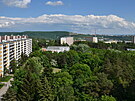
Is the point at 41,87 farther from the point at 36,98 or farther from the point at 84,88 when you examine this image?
the point at 84,88

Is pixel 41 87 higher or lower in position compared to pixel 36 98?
higher

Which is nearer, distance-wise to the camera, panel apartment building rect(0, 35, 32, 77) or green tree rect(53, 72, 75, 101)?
green tree rect(53, 72, 75, 101)

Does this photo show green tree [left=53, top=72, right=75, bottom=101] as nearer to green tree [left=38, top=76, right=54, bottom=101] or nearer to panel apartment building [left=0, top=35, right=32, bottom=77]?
green tree [left=38, top=76, right=54, bottom=101]

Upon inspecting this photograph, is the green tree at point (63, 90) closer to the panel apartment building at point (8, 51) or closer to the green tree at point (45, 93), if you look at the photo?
the green tree at point (45, 93)

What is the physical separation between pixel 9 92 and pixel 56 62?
33023mm

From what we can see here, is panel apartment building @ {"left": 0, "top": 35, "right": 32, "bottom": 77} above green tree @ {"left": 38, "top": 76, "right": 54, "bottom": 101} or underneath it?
above

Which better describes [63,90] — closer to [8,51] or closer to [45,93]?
[45,93]

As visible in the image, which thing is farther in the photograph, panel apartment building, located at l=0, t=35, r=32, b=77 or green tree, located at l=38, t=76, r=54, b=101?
panel apartment building, located at l=0, t=35, r=32, b=77

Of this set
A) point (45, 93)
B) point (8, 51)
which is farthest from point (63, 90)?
point (8, 51)

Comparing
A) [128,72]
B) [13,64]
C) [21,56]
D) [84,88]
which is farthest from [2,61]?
[128,72]

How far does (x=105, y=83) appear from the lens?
2911cm

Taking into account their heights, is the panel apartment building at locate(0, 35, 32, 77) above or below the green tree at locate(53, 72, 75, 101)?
above

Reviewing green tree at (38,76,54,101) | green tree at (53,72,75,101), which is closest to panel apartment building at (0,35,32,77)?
green tree at (53,72,75,101)

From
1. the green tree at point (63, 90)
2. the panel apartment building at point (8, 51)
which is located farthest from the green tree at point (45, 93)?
the panel apartment building at point (8, 51)
